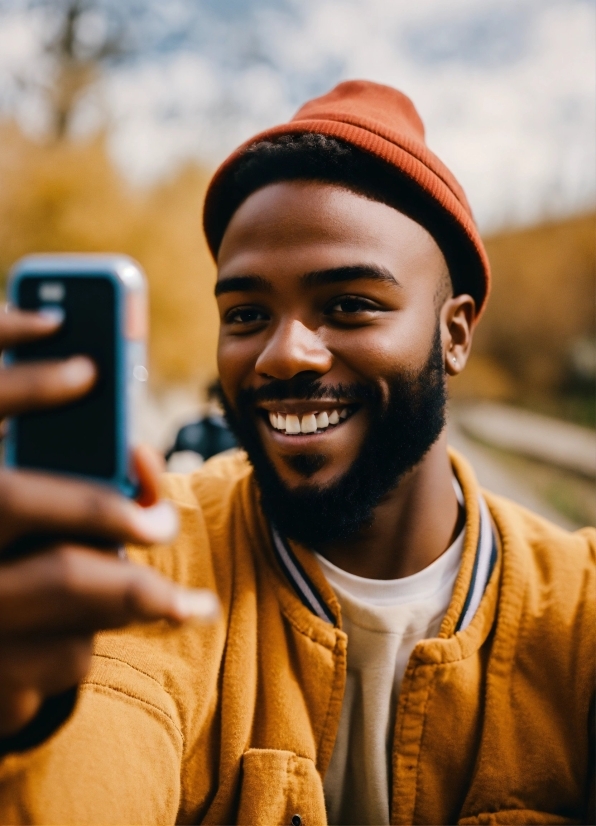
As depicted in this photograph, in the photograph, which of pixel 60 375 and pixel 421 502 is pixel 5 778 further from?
pixel 421 502

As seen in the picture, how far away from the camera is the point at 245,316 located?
4.64 feet

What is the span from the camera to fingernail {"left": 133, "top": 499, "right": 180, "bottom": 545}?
648mm

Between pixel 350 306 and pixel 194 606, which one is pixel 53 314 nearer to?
pixel 194 606

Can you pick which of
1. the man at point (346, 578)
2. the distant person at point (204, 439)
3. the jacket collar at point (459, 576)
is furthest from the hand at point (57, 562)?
the distant person at point (204, 439)

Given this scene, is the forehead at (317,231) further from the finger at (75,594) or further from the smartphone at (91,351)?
the finger at (75,594)

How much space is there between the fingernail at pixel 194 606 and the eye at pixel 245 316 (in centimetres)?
81

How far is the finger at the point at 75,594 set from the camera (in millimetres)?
628

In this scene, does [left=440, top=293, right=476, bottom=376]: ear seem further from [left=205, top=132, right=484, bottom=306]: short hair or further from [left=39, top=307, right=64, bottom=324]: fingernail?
[left=39, top=307, right=64, bottom=324]: fingernail

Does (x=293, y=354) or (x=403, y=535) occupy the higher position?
(x=293, y=354)

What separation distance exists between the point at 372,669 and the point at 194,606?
0.81 m

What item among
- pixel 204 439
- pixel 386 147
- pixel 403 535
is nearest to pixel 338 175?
pixel 386 147

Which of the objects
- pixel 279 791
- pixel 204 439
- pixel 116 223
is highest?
pixel 116 223

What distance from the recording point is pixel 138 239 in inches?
426

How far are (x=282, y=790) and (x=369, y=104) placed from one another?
1.59m
